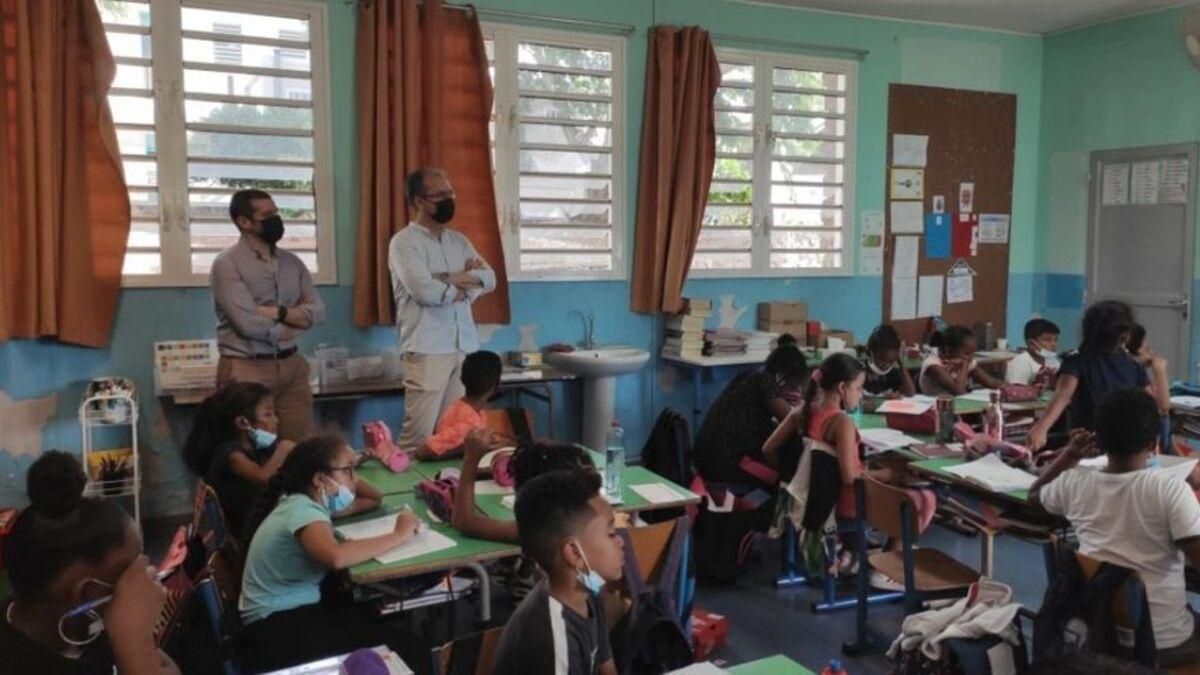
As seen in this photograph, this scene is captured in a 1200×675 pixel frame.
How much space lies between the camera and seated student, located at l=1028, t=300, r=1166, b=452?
3.72 metres

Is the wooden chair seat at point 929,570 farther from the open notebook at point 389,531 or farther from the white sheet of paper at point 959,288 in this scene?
the white sheet of paper at point 959,288

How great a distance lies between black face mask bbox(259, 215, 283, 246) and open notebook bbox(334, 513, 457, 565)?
1.84 metres

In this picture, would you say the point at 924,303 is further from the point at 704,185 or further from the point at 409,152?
the point at 409,152

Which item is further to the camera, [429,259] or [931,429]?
[429,259]

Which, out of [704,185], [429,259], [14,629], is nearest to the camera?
[14,629]

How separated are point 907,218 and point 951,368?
1999 mm

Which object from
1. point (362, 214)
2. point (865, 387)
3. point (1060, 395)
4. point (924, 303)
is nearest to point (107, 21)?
point (362, 214)

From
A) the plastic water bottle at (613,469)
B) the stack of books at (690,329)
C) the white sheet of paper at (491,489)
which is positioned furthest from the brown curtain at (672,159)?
the white sheet of paper at (491,489)

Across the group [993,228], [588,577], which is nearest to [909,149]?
[993,228]

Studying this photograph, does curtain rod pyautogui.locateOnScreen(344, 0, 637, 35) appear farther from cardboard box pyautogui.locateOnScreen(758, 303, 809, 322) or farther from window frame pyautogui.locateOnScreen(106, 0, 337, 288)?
cardboard box pyautogui.locateOnScreen(758, 303, 809, 322)

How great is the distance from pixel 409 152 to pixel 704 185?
1905 mm

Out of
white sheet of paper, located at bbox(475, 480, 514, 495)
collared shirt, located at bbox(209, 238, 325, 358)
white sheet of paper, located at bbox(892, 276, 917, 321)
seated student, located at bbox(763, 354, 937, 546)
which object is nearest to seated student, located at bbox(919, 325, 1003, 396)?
seated student, located at bbox(763, 354, 937, 546)

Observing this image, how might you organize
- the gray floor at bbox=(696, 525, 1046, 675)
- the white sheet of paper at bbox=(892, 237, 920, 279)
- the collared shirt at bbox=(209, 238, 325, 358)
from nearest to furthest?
the gray floor at bbox=(696, 525, 1046, 675), the collared shirt at bbox=(209, 238, 325, 358), the white sheet of paper at bbox=(892, 237, 920, 279)

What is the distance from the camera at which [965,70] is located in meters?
6.89
